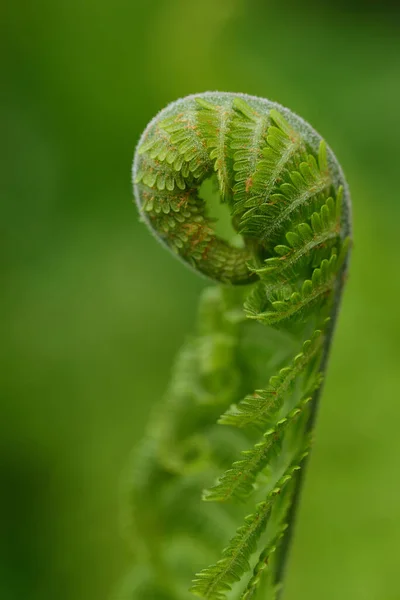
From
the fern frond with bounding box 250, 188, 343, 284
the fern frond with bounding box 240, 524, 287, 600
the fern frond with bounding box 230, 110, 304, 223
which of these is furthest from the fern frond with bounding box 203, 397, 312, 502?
the fern frond with bounding box 230, 110, 304, 223

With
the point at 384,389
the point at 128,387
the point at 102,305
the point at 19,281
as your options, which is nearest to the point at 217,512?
the point at 384,389

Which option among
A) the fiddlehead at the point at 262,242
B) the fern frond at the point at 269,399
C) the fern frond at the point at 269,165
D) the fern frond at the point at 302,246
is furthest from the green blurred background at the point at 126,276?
the fern frond at the point at 269,165

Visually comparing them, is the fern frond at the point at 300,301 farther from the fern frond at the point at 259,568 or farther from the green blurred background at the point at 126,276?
the green blurred background at the point at 126,276

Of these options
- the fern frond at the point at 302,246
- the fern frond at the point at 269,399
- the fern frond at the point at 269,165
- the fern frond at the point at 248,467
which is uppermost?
the fern frond at the point at 269,165

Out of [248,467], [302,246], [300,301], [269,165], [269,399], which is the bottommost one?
[248,467]

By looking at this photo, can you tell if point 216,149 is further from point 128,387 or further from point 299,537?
point 128,387

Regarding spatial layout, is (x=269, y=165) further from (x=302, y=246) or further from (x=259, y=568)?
(x=259, y=568)

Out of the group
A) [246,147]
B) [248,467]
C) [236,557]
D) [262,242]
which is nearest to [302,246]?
[262,242]
